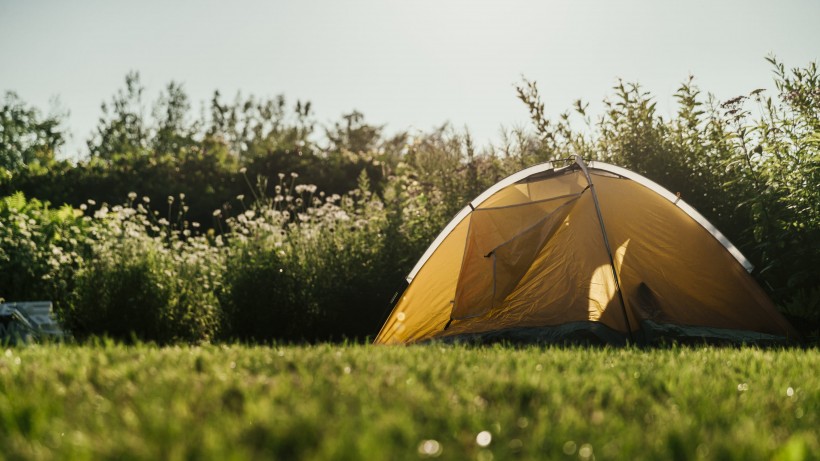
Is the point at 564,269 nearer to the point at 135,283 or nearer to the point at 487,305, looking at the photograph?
the point at 487,305

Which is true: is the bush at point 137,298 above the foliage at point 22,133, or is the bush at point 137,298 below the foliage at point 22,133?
below

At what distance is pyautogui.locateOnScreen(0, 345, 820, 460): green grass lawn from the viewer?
6.72 feet

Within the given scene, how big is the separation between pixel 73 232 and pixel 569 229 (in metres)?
5.99

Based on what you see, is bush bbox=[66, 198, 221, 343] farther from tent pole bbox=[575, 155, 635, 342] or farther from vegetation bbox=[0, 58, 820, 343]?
tent pole bbox=[575, 155, 635, 342]

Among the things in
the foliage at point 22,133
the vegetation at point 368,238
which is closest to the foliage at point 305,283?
the vegetation at point 368,238

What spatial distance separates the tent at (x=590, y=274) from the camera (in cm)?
608

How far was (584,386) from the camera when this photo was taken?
9.96 feet

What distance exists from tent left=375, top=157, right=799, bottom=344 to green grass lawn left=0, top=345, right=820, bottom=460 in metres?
2.17

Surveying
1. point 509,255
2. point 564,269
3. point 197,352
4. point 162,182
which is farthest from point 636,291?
point 162,182

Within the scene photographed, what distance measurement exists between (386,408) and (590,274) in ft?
13.2

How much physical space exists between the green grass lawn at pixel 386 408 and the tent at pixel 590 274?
85.6 inches

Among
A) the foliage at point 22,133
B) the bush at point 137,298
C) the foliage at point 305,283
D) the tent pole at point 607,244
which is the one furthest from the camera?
the foliage at point 22,133

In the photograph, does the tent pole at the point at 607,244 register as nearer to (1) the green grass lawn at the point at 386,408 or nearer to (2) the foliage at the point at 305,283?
(1) the green grass lawn at the point at 386,408

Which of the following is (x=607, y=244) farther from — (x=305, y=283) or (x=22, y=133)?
(x=22, y=133)
